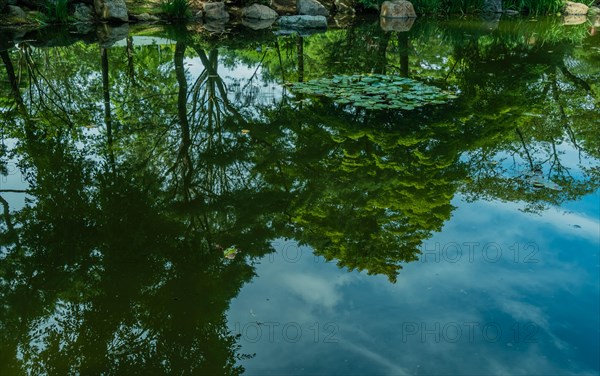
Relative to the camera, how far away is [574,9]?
21391mm

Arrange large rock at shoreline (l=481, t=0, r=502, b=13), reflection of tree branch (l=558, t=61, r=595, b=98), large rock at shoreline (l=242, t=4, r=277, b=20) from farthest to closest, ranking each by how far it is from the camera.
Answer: large rock at shoreline (l=481, t=0, r=502, b=13)
large rock at shoreline (l=242, t=4, r=277, b=20)
reflection of tree branch (l=558, t=61, r=595, b=98)

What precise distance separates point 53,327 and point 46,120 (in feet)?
16.8

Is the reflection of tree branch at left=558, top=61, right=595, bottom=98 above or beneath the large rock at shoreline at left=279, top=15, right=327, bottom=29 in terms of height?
beneath

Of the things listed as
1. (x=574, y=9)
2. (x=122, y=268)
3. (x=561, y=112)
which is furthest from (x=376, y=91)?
(x=574, y=9)

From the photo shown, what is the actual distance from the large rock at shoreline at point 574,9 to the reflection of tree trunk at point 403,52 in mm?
9699

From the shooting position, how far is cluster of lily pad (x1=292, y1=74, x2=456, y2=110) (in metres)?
8.08

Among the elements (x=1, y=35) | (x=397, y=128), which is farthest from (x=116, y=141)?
(x=1, y=35)

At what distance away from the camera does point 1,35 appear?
1308 cm

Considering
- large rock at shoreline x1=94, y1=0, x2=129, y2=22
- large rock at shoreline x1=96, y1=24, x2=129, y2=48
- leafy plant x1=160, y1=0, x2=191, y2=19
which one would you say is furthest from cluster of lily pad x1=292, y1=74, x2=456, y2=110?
leafy plant x1=160, y1=0, x2=191, y2=19

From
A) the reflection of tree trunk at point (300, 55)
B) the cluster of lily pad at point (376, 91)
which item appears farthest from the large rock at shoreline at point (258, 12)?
the cluster of lily pad at point (376, 91)

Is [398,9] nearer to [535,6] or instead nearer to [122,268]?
[535,6]

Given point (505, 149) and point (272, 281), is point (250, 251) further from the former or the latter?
point (505, 149)

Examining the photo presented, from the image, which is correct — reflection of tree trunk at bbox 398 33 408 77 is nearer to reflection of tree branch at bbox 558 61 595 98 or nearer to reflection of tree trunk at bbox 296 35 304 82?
reflection of tree trunk at bbox 296 35 304 82

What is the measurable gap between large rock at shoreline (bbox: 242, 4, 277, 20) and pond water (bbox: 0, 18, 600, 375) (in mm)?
7768
